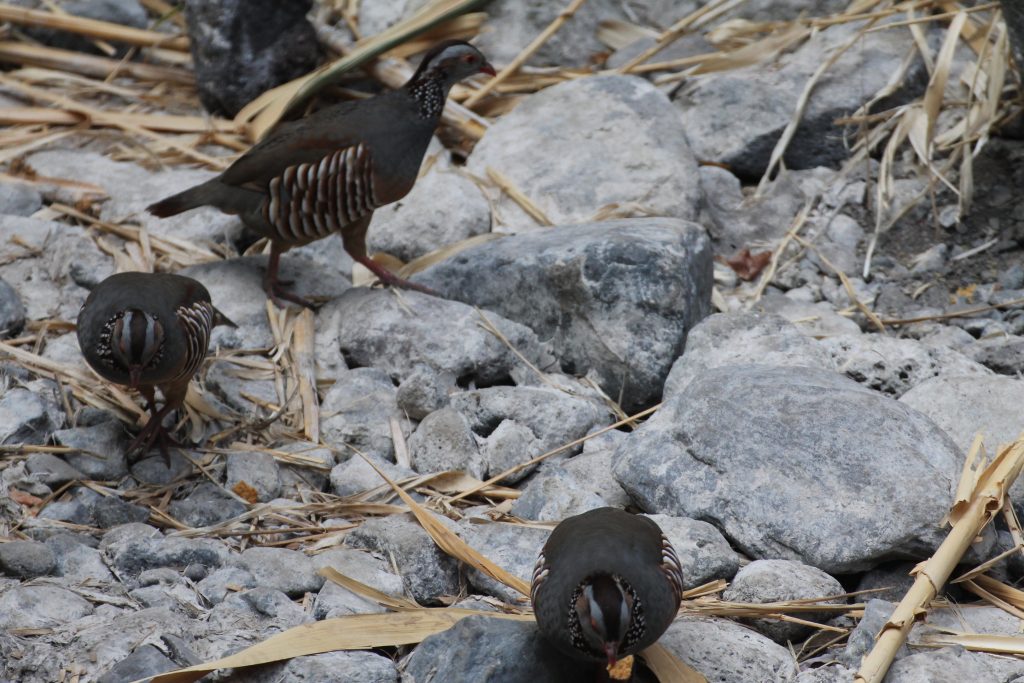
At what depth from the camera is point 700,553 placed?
14.2 feet

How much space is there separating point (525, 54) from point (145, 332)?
3968mm

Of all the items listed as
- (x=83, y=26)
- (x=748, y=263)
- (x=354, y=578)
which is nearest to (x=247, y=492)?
(x=354, y=578)

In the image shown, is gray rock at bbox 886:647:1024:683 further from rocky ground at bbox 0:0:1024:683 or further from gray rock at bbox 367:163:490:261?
gray rock at bbox 367:163:490:261

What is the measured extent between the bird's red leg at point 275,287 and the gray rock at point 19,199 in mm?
1493

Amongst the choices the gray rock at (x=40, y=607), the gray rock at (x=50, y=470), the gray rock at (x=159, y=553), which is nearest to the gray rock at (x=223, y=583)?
the gray rock at (x=159, y=553)

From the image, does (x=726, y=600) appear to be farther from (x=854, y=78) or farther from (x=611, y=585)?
(x=854, y=78)

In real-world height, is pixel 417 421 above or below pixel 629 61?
below

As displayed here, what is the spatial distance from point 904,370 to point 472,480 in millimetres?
2013

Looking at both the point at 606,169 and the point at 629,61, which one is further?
the point at 629,61

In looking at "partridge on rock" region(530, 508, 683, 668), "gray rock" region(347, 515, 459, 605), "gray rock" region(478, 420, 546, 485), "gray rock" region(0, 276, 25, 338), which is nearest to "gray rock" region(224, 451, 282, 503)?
"gray rock" region(347, 515, 459, 605)

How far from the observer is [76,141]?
7.63m

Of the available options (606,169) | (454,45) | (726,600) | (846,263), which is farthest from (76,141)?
(726,600)

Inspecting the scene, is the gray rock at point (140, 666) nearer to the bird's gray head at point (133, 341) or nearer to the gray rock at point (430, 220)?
the bird's gray head at point (133, 341)

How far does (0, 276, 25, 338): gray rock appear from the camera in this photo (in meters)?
5.80
